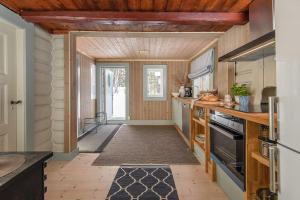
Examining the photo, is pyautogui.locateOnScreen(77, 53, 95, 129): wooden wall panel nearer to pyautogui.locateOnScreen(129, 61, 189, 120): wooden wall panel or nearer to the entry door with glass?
the entry door with glass

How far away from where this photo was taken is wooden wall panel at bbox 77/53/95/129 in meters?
5.58

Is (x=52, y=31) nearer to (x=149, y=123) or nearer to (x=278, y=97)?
(x=278, y=97)

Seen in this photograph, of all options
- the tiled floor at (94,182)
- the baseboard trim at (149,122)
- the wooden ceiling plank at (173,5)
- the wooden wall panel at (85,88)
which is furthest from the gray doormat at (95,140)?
the wooden ceiling plank at (173,5)

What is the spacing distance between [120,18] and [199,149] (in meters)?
2.24

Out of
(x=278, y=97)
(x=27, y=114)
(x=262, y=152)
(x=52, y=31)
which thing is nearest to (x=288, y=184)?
(x=278, y=97)

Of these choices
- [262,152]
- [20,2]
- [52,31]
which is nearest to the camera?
[262,152]

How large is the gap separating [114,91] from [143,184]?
5287mm

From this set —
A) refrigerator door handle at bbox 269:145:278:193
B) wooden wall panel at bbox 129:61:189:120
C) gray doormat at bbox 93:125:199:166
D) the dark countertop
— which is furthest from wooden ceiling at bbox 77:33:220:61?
the dark countertop

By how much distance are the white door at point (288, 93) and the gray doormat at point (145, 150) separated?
2.47m

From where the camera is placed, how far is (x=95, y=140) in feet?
16.1

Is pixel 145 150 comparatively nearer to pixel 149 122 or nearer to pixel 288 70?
pixel 149 122

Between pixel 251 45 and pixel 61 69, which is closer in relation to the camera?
pixel 251 45

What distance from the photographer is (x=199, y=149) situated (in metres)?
3.44

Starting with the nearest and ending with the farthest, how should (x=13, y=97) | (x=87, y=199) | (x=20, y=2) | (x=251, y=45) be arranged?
(x=251, y=45) → (x=87, y=199) → (x=20, y=2) → (x=13, y=97)
